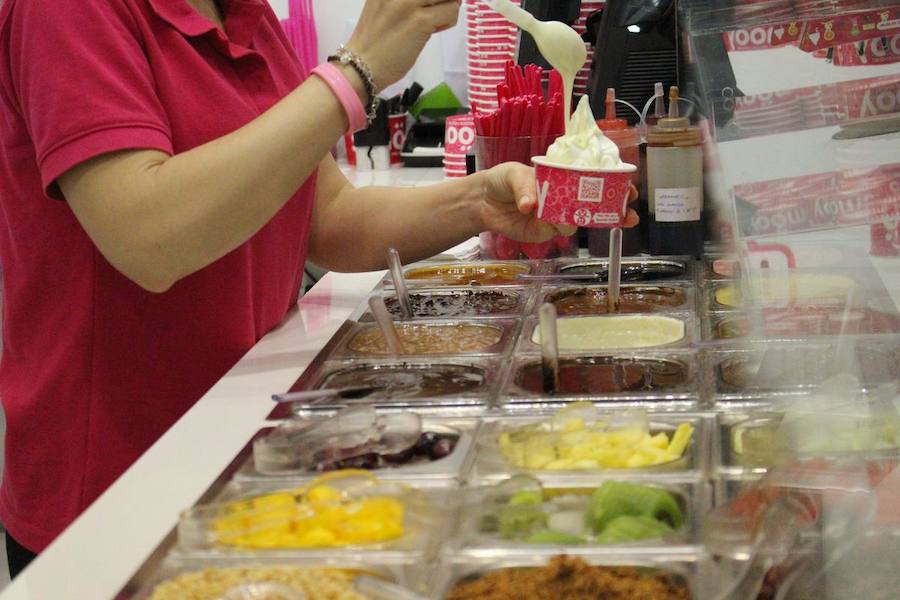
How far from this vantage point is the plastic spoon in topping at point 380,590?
1.15m

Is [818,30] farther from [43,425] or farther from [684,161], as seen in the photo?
[43,425]

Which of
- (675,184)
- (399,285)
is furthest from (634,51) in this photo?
(399,285)

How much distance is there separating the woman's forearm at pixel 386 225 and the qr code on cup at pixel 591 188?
0.53m

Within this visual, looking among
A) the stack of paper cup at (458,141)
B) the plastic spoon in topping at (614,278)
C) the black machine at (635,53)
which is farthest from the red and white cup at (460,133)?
the plastic spoon in topping at (614,278)

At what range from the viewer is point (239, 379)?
6.14ft

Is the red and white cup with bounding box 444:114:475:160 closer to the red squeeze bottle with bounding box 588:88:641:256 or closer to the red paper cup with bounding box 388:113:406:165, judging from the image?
the red squeeze bottle with bounding box 588:88:641:256

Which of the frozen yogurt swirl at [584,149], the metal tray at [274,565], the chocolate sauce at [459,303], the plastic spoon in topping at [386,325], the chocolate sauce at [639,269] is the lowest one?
the chocolate sauce at [639,269]

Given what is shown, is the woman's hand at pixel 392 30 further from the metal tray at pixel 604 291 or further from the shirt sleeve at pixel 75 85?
the metal tray at pixel 604 291

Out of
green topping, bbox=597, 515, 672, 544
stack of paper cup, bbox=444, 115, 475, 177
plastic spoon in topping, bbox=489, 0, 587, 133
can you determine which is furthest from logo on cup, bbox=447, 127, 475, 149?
green topping, bbox=597, 515, 672, 544

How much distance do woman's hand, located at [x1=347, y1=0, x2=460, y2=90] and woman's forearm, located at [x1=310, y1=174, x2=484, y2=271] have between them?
518mm

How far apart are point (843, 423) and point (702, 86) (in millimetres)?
1020

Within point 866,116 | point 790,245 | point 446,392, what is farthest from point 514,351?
point 866,116

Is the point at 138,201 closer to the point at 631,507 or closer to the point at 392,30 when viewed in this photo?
the point at 392,30

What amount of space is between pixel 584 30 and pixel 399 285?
1.50 metres
